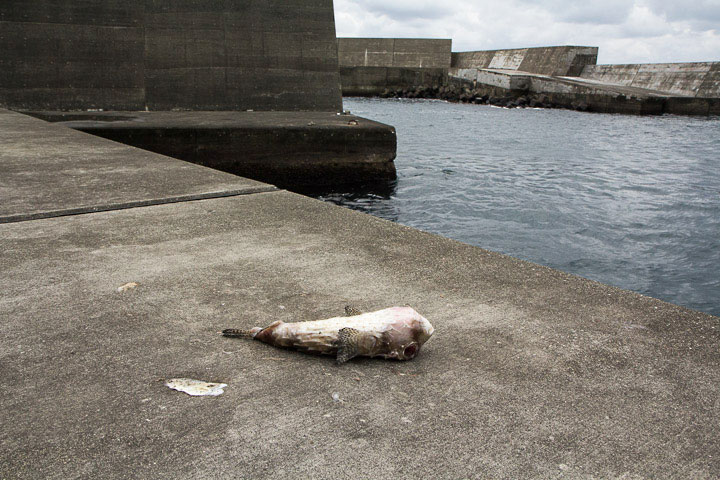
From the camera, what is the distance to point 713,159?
1435 centimetres

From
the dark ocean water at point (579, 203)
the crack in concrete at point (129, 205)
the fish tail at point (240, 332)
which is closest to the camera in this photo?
the fish tail at point (240, 332)

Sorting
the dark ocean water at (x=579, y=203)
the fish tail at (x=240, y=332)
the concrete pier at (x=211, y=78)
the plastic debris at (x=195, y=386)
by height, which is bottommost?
the dark ocean water at (x=579, y=203)

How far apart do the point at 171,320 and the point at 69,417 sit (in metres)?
0.57

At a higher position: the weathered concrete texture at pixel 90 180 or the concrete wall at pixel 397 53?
the concrete wall at pixel 397 53

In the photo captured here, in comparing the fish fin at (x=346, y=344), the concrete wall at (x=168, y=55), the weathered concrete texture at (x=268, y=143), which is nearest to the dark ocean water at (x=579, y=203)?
the weathered concrete texture at (x=268, y=143)

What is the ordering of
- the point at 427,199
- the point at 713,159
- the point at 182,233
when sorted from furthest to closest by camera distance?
the point at 713,159 < the point at 427,199 < the point at 182,233

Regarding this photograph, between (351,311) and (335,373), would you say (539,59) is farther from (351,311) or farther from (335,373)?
(335,373)

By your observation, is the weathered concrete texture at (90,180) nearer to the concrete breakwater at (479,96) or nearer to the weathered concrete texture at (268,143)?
the weathered concrete texture at (268,143)

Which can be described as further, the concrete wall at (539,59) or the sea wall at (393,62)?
the sea wall at (393,62)

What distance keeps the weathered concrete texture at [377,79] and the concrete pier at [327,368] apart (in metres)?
45.6

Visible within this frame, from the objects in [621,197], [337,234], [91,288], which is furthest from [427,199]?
[91,288]

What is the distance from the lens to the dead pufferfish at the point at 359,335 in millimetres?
1706

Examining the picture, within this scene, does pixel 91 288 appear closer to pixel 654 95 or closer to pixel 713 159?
pixel 713 159

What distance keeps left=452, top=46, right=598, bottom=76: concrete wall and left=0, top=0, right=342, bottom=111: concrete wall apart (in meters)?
34.1
